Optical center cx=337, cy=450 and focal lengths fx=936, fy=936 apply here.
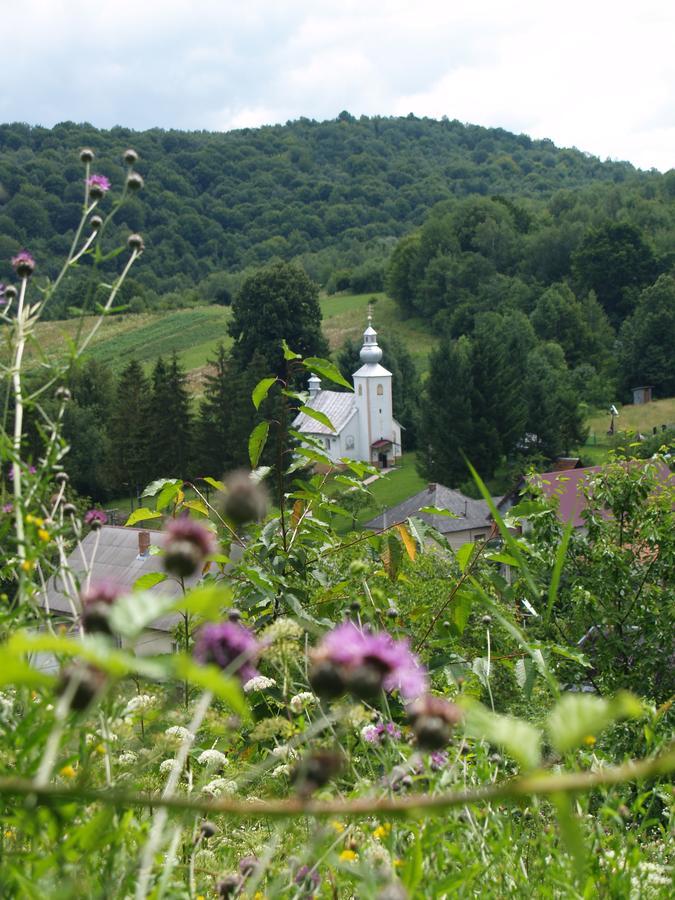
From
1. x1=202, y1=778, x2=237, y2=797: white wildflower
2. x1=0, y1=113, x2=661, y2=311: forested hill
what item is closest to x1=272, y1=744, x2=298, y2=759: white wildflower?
x1=202, y1=778, x2=237, y2=797: white wildflower

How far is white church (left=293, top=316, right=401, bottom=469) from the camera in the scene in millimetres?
59094

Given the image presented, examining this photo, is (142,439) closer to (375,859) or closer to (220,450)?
(220,450)

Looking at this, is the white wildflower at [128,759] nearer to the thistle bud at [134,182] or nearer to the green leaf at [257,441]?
the green leaf at [257,441]

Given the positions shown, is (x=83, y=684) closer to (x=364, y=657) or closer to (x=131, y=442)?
(x=364, y=657)

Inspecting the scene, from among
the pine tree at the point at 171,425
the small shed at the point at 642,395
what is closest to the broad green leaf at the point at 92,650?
the pine tree at the point at 171,425

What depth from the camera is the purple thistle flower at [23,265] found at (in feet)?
7.07

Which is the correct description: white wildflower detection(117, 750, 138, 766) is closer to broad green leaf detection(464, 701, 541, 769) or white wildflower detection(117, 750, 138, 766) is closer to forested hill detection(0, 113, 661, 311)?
broad green leaf detection(464, 701, 541, 769)

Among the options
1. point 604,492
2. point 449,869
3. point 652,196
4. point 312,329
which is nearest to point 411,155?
point 652,196

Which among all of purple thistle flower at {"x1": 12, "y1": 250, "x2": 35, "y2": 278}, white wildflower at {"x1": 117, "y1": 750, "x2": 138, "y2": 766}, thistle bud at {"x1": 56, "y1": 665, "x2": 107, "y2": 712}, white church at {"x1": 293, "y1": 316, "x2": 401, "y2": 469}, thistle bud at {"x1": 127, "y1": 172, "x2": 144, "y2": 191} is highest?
thistle bud at {"x1": 127, "y1": 172, "x2": 144, "y2": 191}

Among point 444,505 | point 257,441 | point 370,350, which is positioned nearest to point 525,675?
point 257,441

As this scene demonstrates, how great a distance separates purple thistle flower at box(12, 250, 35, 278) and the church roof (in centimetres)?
5622

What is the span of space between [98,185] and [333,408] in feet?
197

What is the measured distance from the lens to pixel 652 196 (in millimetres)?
101062

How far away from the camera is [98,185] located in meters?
2.52
